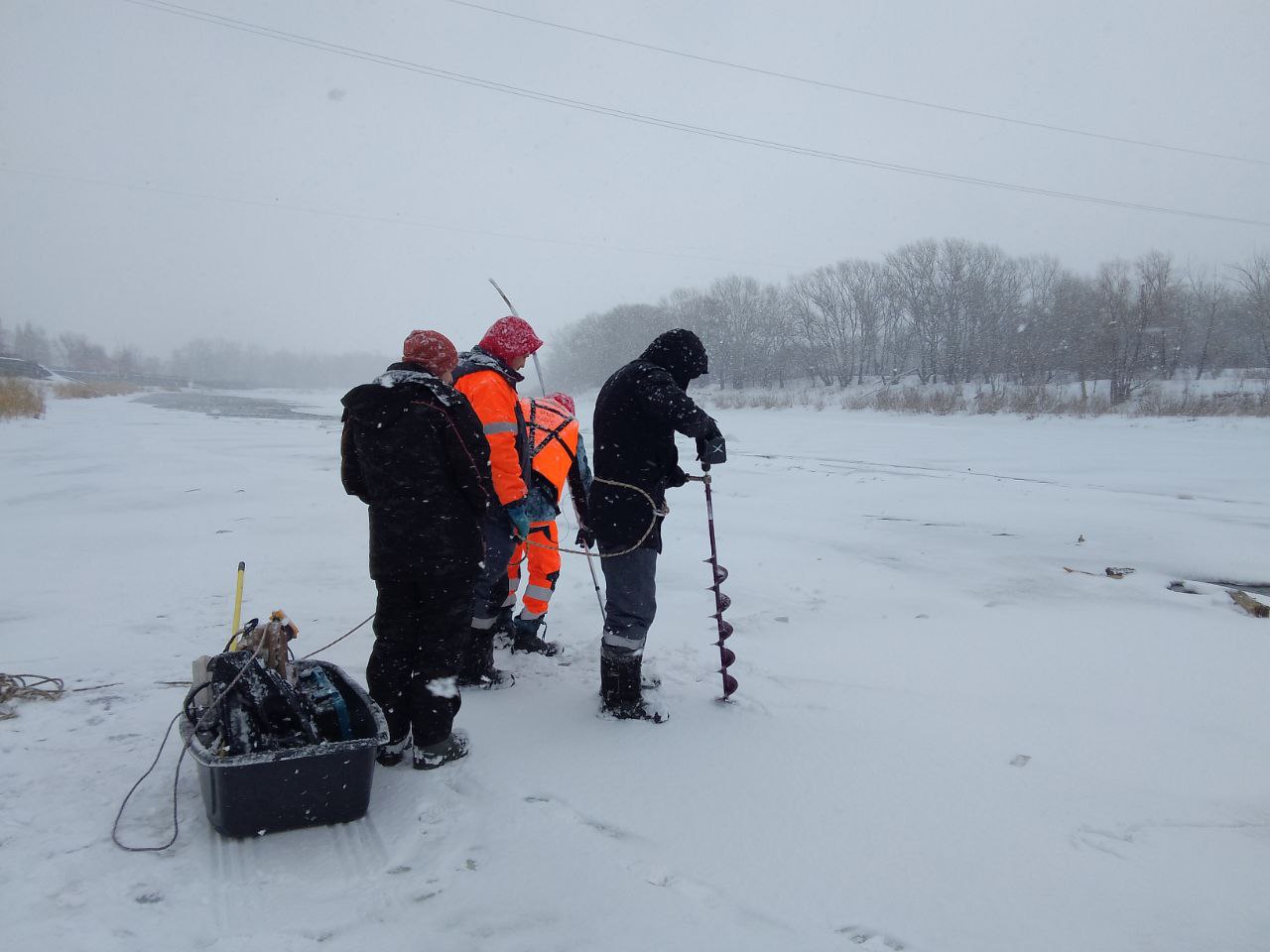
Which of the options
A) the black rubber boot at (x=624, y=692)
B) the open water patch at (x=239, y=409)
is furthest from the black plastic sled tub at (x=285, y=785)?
the open water patch at (x=239, y=409)

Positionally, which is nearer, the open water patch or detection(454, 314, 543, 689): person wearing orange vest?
detection(454, 314, 543, 689): person wearing orange vest

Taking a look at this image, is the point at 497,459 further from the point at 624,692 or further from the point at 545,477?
the point at 624,692

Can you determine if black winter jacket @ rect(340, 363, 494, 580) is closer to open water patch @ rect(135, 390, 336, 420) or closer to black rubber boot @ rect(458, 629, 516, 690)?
black rubber boot @ rect(458, 629, 516, 690)

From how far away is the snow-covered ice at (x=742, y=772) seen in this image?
2053 mm

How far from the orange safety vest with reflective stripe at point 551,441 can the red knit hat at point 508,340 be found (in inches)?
14.6

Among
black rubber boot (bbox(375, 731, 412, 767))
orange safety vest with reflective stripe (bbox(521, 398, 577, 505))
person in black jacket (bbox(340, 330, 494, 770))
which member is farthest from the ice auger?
black rubber boot (bbox(375, 731, 412, 767))

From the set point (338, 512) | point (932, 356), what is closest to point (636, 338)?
point (932, 356)

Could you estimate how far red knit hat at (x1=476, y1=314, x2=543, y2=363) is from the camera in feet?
11.6

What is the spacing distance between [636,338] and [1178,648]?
205 ft

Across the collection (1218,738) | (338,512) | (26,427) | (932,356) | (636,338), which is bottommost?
(1218,738)

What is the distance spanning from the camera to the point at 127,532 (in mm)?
6887

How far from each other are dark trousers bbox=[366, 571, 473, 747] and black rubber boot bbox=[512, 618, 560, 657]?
4.41 ft

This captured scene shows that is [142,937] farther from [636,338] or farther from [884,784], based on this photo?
[636,338]

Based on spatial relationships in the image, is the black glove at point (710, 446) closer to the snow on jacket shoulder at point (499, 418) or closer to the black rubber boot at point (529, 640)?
the snow on jacket shoulder at point (499, 418)
